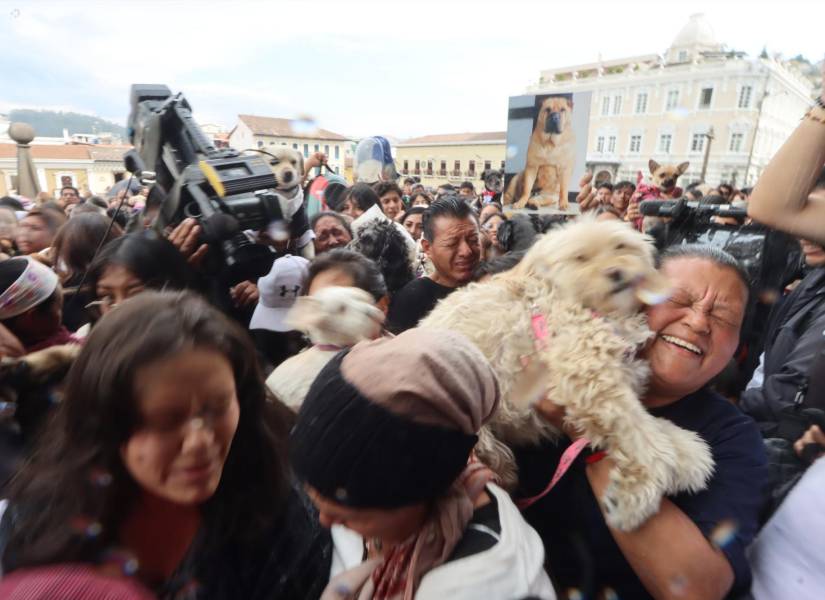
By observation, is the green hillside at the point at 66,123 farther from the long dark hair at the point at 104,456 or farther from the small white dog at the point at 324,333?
the long dark hair at the point at 104,456

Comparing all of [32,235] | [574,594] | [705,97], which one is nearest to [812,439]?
[574,594]

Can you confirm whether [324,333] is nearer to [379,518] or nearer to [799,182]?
[379,518]

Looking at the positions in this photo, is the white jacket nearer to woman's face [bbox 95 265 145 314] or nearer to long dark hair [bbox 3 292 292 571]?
long dark hair [bbox 3 292 292 571]

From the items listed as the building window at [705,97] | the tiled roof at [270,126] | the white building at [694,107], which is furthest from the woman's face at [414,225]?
the building window at [705,97]

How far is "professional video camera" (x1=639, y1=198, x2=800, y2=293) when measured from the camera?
2.59 metres

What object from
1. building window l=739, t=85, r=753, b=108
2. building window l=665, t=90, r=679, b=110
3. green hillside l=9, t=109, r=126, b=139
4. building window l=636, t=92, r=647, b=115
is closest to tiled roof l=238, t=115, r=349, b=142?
building window l=636, t=92, r=647, b=115

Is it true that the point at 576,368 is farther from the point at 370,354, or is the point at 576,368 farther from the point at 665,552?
the point at 370,354

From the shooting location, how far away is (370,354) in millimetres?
920

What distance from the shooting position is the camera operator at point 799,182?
4.36 ft

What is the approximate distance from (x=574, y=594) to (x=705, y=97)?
43892mm

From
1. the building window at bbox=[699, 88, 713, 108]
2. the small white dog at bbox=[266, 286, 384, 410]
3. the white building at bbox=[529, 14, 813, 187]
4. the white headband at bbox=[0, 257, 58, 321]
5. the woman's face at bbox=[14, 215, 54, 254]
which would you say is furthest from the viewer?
the building window at bbox=[699, 88, 713, 108]

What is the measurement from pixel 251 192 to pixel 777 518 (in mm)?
2311

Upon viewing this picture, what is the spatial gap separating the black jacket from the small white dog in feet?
5.97

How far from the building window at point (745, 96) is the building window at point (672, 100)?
175 inches
